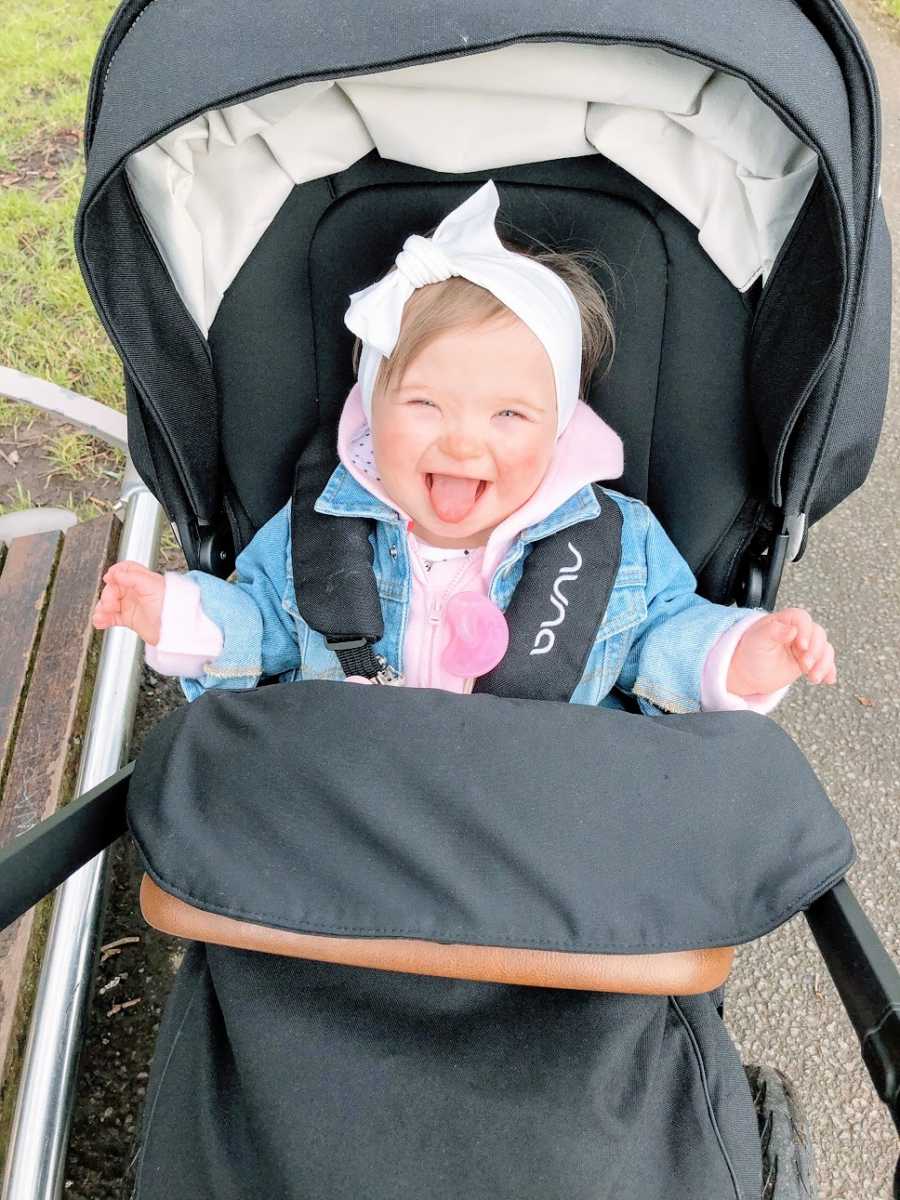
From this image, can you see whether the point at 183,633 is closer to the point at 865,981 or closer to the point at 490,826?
the point at 490,826

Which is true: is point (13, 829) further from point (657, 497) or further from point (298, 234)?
point (657, 497)

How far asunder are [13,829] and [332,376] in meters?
0.85

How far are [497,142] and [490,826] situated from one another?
85cm

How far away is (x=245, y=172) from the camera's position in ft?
4.27

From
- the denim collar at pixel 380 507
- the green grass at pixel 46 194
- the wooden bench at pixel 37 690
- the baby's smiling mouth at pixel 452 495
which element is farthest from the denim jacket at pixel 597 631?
the green grass at pixel 46 194

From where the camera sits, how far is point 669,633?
1.39 metres

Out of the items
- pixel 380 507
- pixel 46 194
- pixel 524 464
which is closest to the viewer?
pixel 524 464

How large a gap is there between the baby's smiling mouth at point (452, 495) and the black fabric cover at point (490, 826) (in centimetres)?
32

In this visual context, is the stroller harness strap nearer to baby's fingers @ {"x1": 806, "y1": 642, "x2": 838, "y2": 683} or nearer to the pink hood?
the pink hood

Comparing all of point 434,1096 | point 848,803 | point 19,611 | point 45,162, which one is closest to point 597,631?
point 434,1096

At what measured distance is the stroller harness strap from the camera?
1329 millimetres

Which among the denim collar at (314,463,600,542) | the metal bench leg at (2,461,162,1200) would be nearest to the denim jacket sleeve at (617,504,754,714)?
the denim collar at (314,463,600,542)

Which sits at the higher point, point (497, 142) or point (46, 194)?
point (497, 142)

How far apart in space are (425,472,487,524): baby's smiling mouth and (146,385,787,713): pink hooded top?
0.08 m
